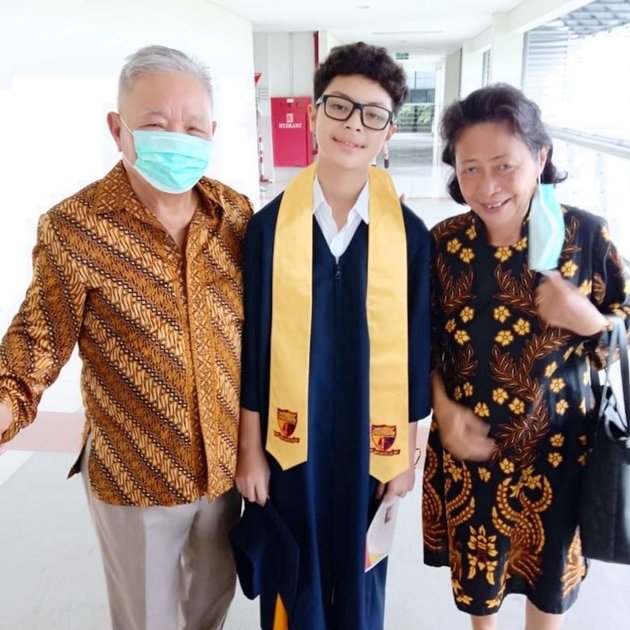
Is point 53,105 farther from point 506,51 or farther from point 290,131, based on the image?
point 290,131

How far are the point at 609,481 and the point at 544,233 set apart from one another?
0.56 m

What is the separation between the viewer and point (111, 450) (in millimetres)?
1323

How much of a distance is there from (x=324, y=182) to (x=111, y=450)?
0.78m

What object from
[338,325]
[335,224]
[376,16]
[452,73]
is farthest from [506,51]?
[338,325]

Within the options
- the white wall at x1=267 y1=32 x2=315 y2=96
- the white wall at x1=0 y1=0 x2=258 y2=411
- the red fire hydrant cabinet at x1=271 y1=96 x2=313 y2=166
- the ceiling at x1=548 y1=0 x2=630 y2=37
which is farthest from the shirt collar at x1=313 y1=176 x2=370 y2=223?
the white wall at x1=267 y1=32 x2=315 y2=96

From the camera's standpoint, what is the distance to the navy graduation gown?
1365 millimetres

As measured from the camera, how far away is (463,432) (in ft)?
4.64

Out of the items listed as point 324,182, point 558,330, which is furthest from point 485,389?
point 324,182

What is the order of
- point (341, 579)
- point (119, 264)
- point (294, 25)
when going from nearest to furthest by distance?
point (119, 264) → point (341, 579) → point (294, 25)

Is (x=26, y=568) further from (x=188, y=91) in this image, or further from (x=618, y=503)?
(x=618, y=503)

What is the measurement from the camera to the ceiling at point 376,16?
8375 mm

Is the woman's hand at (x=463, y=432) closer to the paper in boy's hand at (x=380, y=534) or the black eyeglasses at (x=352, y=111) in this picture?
the paper in boy's hand at (x=380, y=534)

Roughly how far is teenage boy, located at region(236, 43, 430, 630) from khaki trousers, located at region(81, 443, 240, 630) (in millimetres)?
152

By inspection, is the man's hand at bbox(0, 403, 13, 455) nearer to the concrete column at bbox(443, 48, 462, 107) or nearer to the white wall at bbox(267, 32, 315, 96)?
the white wall at bbox(267, 32, 315, 96)
